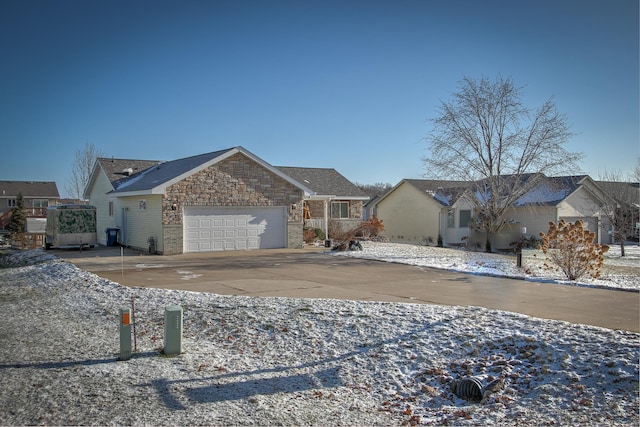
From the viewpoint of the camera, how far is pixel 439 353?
26.2ft

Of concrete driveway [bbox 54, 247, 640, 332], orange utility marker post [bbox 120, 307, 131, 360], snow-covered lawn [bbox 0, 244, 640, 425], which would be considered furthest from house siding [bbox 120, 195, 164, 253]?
orange utility marker post [bbox 120, 307, 131, 360]

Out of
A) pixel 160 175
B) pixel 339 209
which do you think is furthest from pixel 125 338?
pixel 339 209

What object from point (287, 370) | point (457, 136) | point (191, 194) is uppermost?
point (457, 136)

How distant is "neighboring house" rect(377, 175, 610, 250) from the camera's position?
111 feet

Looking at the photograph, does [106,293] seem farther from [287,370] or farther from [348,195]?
[348,195]

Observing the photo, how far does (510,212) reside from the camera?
1391 inches

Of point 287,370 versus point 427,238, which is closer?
point 287,370

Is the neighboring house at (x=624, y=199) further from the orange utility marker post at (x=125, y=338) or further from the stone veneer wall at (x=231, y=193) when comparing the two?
the orange utility marker post at (x=125, y=338)

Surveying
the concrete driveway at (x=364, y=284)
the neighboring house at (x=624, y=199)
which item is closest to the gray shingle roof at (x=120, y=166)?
the concrete driveway at (x=364, y=284)

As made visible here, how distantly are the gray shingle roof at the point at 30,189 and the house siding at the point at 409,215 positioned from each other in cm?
4209

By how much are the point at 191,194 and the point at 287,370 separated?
56.2 feet

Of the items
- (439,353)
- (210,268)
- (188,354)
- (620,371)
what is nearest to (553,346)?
(620,371)

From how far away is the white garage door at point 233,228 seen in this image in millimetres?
23859

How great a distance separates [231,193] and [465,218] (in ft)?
56.3
